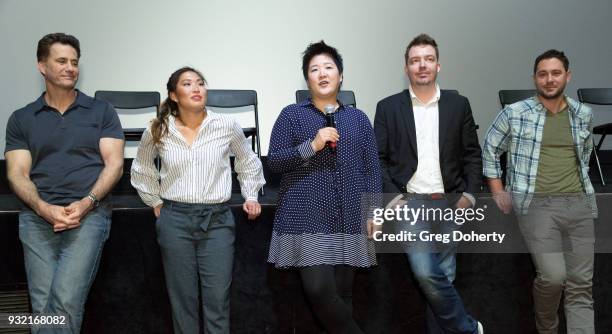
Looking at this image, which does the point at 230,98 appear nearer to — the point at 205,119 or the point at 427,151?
the point at 205,119

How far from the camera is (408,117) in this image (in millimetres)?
2363

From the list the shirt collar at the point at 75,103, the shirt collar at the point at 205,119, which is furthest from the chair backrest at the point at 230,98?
the shirt collar at the point at 205,119

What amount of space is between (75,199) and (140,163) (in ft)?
1.01

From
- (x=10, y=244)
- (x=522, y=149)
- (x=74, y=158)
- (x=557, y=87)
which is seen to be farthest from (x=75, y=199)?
(x=557, y=87)

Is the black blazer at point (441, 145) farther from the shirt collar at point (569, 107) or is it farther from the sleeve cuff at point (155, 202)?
the sleeve cuff at point (155, 202)

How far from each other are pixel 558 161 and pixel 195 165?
5.38ft

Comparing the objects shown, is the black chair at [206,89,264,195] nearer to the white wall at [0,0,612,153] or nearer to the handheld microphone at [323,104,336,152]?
the white wall at [0,0,612,153]

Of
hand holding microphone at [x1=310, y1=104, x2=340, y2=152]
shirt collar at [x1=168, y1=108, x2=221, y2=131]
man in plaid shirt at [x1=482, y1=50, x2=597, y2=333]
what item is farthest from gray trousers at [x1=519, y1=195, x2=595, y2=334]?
shirt collar at [x1=168, y1=108, x2=221, y2=131]

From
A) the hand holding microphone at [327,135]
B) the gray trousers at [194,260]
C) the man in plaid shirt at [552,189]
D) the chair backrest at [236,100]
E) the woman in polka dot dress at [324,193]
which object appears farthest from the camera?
the chair backrest at [236,100]

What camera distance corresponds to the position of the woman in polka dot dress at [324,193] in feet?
6.44

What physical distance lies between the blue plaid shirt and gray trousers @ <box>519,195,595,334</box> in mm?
76

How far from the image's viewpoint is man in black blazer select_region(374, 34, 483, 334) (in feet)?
7.38

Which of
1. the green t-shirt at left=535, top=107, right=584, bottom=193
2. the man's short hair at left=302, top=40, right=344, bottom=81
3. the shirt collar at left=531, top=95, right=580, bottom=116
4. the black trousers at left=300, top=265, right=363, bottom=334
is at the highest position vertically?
the man's short hair at left=302, top=40, right=344, bottom=81
